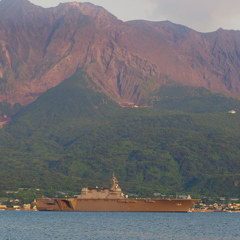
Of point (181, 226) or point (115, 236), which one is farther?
point (181, 226)

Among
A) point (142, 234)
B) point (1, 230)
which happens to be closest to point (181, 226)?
point (142, 234)

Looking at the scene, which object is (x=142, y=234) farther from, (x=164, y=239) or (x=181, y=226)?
(x=181, y=226)

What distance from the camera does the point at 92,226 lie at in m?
193

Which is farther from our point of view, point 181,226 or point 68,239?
point 181,226

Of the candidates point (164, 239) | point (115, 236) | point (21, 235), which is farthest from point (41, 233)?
point (164, 239)

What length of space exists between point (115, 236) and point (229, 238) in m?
24.4

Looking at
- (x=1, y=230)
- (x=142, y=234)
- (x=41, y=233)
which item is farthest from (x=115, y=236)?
(x=1, y=230)

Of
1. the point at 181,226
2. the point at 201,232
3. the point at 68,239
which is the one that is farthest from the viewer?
the point at 181,226

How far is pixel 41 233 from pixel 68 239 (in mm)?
15311

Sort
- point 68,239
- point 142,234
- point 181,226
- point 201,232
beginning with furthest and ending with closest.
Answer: point 181,226 → point 201,232 → point 142,234 → point 68,239

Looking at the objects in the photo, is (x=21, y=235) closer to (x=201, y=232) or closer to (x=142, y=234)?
(x=142, y=234)

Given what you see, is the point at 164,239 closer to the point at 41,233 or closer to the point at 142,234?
the point at 142,234

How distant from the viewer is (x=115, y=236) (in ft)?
544

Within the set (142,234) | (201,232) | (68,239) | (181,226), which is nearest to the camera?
(68,239)
